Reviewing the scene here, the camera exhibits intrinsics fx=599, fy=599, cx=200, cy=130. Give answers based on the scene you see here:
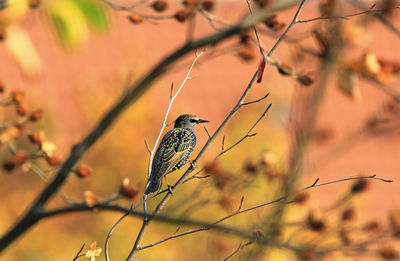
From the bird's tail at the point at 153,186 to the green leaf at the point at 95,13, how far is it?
175cm

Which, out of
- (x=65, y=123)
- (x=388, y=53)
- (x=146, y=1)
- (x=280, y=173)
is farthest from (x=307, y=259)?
(x=388, y=53)

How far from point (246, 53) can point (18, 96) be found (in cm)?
168

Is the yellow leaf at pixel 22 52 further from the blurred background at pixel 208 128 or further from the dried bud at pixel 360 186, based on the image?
the dried bud at pixel 360 186

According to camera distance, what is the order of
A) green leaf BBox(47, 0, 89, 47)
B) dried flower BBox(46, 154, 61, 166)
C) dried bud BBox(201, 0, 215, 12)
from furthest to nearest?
dried bud BBox(201, 0, 215, 12)
green leaf BBox(47, 0, 89, 47)
dried flower BBox(46, 154, 61, 166)

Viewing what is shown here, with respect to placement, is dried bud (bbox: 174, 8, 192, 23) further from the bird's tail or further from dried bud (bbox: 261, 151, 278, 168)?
the bird's tail

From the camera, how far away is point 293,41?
427cm

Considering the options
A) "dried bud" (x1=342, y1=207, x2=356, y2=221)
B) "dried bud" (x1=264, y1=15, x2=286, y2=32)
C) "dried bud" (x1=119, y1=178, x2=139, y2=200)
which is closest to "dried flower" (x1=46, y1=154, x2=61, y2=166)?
Result: "dried bud" (x1=119, y1=178, x2=139, y2=200)

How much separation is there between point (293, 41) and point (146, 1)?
42.5 inches

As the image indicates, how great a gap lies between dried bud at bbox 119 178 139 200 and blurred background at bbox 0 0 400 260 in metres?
0.02

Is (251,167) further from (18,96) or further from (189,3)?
(18,96)

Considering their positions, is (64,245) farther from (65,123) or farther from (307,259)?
(307,259)

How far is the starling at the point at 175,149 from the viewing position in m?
3.09

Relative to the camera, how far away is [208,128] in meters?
13.8

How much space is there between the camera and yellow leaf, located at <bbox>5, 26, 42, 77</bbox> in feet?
15.0
